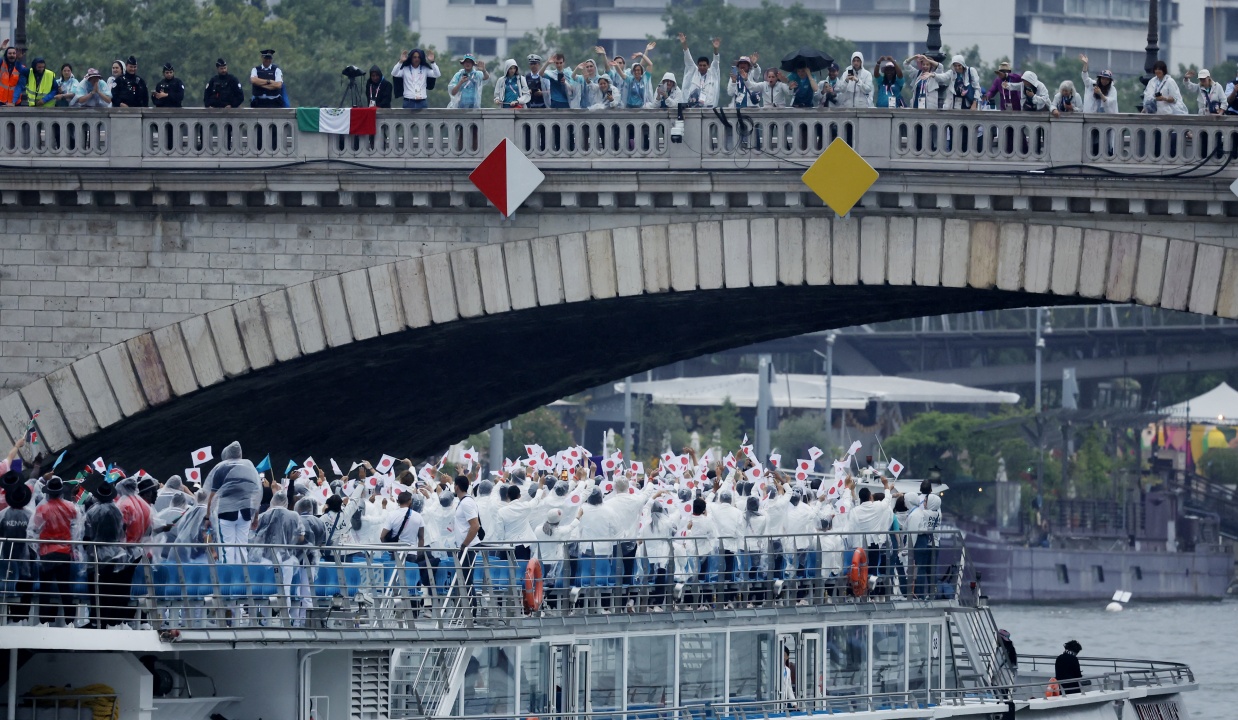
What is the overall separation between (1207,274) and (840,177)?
4.68 metres

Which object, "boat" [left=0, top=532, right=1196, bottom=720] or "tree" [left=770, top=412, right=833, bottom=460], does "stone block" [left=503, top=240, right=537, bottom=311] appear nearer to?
"boat" [left=0, top=532, right=1196, bottom=720]

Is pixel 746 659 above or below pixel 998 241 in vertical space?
below

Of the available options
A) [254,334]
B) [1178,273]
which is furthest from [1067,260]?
[254,334]

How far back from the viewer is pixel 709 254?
3195 cm

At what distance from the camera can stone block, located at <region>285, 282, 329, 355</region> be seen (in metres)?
32.4

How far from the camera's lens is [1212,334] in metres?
86.4

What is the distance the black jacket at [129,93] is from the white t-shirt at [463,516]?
1073 centimetres

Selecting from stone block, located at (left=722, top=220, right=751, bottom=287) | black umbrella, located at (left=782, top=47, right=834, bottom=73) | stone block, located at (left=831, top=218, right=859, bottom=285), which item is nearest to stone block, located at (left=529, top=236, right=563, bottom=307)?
stone block, located at (left=722, top=220, right=751, bottom=287)

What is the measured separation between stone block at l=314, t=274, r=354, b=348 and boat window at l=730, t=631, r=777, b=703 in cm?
700

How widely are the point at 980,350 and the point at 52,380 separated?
224 feet

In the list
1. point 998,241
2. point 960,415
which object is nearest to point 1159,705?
point 998,241

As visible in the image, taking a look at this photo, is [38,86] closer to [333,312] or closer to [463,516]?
[333,312]

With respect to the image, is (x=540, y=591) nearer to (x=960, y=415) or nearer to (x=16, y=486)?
(x=16, y=486)

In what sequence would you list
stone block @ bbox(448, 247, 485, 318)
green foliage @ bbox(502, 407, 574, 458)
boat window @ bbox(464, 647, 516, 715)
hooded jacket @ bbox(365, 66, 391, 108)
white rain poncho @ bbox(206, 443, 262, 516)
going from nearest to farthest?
white rain poncho @ bbox(206, 443, 262, 516), boat window @ bbox(464, 647, 516, 715), stone block @ bbox(448, 247, 485, 318), hooded jacket @ bbox(365, 66, 391, 108), green foliage @ bbox(502, 407, 574, 458)
